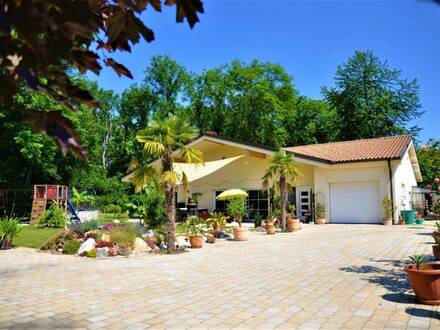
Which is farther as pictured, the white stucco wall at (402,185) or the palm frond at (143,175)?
the white stucco wall at (402,185)

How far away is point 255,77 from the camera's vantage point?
46719 millimetres

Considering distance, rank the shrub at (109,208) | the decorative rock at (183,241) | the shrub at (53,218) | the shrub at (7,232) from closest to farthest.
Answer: the shrub at (7,232) < the decorative rock at (183,241) < the shrub at (53,218) < the shrub at (109,208)

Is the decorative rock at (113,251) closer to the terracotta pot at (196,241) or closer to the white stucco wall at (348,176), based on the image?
the terracotta pot at (196,241)

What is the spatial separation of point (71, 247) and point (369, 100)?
36.7m

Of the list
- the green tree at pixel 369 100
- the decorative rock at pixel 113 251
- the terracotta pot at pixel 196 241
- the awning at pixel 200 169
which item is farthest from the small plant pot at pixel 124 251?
the green tree at pixel 369 100

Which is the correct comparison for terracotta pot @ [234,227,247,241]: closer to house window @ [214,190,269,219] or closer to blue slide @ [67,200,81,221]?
house window @ [214,190,269,219]

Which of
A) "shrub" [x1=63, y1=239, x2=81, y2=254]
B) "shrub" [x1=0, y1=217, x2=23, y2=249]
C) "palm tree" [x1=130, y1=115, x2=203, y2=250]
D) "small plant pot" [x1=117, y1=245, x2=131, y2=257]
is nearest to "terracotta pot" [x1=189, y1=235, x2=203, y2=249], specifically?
"palm tree" [x1=130, y1=115, x2=203, y2=250]

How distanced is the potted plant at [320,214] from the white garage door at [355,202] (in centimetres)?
56

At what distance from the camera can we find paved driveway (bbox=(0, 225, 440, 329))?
524cm

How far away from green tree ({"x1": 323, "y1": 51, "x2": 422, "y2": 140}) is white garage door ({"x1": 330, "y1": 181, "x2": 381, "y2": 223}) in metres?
18.6

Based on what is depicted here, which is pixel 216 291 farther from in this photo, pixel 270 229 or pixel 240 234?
pixel 270 229

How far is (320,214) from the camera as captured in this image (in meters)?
23.2

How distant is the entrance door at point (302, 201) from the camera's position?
24.9 meters

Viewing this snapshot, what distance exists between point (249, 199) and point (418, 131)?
72.9ft
